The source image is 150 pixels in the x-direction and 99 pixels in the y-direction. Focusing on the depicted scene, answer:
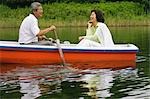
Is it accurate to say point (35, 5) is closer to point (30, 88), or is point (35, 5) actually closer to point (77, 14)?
point (30, 88)

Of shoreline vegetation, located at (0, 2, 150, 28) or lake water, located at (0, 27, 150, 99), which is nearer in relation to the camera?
lake water, located at (0, 27, 150, 99)

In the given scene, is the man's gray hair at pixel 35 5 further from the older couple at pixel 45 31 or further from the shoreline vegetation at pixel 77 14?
the shoreline vegetation at pixel 77 14

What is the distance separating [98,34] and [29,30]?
2003 mm

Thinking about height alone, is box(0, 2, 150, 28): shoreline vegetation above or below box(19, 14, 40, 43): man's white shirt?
above

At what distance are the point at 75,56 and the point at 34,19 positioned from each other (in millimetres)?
1538

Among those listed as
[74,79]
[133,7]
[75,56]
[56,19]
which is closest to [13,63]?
[75,56]

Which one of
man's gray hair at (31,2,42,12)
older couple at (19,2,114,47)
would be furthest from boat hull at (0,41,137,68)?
man's gray hair at (31,2,42,12)

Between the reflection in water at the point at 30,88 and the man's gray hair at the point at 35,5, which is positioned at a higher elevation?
the man's gray hair at the point at 35,5

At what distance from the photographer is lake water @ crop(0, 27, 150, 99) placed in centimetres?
864

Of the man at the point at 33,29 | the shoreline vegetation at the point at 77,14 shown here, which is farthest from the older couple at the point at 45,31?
the shoreline vegetation at the point at 77,14

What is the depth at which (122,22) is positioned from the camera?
3519 centimetres

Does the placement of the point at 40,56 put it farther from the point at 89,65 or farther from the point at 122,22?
the point at 122,22

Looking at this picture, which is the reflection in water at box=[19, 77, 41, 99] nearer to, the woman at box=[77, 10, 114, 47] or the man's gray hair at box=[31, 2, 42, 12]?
the man's gray hair at box=[31, 2, 42, 12]

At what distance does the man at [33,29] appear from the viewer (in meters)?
12.4
